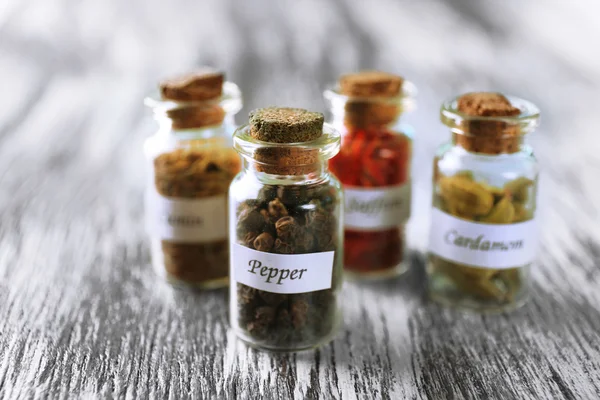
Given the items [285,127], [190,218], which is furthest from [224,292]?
[285,127]

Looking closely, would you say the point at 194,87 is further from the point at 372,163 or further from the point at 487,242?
the point at 487,242

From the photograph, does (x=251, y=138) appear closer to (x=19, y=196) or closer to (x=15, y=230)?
(x=15, y=230)

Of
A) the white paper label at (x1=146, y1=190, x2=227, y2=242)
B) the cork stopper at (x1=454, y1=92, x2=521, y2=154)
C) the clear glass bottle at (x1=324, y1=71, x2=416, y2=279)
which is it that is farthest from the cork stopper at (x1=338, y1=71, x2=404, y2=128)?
the white paper label at (x1=146, y1=190, x2=227, y2=242)

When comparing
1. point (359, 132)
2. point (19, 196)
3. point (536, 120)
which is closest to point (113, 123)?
point (19, 196)

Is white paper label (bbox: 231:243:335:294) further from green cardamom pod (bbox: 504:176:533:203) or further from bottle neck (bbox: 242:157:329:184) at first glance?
green cardamom pod (bbox: 504:176:533:203)

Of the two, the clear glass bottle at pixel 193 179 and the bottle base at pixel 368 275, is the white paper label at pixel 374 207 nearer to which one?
the bottle base at pixel 368 275

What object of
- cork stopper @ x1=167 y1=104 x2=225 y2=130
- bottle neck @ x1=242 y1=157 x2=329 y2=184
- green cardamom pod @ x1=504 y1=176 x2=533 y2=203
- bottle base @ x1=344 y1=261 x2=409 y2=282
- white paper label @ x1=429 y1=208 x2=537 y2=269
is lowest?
bottle base @ x1=344 y1=261 x2=409 y2=282

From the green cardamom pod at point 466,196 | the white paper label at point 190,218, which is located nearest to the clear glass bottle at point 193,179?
the white paper label at point 190,218
